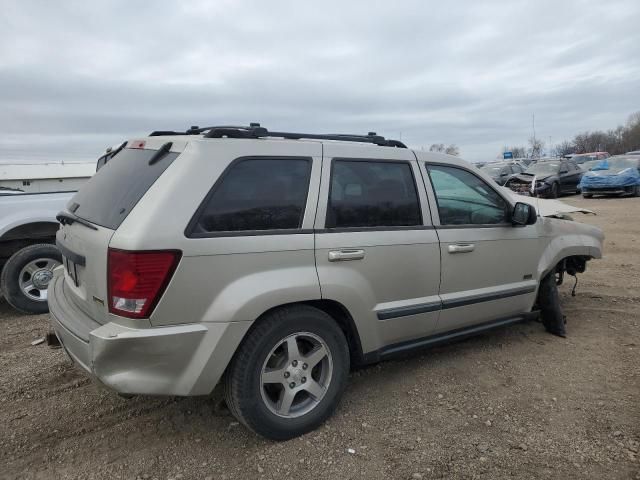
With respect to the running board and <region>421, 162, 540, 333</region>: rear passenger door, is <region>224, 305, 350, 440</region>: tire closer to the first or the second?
the running board

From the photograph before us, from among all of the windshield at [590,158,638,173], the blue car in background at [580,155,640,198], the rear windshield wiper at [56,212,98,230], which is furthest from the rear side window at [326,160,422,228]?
the windshield at [590,158,638,173]

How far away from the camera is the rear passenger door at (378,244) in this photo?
3184mm

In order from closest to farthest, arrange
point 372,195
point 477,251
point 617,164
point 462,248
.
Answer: point 372,195 < point 462,248 < point 477,251 < point 617,164

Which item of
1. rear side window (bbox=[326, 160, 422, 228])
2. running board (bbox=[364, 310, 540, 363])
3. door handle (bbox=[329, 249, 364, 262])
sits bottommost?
running board (bbox=[364, 310, 540, 363])

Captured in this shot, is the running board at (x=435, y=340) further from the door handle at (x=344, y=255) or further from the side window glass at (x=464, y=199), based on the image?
the side window glass at (x=464, y=199)

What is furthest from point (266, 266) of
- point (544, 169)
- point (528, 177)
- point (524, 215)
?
point (544, 169)

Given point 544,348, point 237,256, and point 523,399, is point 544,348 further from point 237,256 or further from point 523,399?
point 237,256

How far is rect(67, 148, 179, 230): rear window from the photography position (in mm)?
2832

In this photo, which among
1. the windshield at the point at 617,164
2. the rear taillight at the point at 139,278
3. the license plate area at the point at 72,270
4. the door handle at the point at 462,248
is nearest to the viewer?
the rear taillight at the point at 139,278

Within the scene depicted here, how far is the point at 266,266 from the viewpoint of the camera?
2.88 meters

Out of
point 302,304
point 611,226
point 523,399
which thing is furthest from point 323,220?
point 611,226

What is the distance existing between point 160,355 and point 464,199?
2.57 meters

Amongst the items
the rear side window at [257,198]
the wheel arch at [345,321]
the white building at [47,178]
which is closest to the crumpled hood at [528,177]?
the white building at [47,178]

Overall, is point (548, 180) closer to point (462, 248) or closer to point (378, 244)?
point (462, 248)
